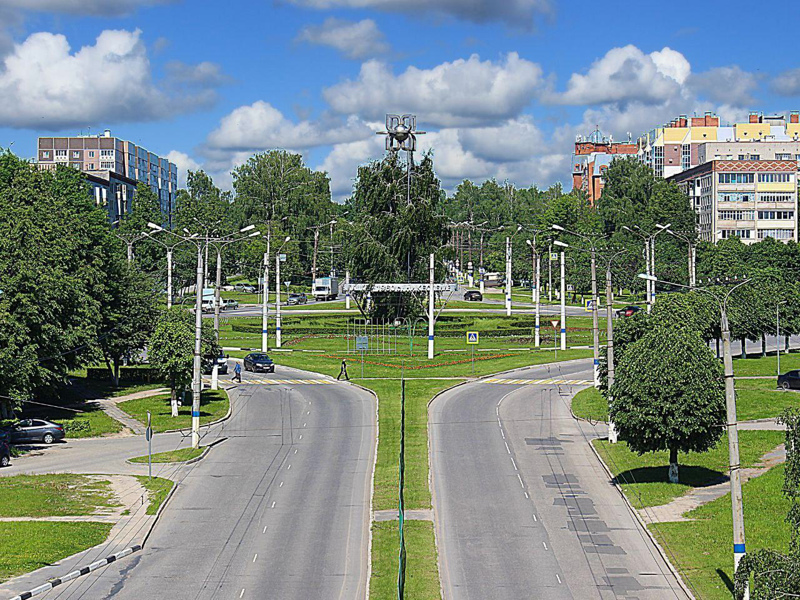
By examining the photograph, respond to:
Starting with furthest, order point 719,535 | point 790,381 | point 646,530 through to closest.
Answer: point 790,381 → point 646,530 → point 719,535

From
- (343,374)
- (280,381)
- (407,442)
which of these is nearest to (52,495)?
(407,442)

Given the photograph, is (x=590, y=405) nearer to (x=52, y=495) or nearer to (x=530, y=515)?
(x=530, y=515)

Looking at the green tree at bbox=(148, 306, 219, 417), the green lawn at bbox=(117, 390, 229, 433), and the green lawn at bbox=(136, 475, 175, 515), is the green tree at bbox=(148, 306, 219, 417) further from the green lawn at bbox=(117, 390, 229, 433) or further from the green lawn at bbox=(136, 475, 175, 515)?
the green lawn at bbox=(136, 475, 175, 515)

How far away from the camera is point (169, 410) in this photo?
210ft

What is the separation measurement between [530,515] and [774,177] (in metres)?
135

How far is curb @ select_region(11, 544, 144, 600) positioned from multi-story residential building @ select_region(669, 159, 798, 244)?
141093mm

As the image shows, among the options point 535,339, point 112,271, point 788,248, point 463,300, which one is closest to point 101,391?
point 112,271

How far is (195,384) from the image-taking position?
5188cm

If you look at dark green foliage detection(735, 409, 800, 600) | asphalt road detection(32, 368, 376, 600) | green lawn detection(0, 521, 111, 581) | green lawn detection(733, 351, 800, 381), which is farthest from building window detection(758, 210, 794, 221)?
dark green foliage detection(735, 409, 800, 600)

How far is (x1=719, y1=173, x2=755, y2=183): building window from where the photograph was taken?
15962 centimetres

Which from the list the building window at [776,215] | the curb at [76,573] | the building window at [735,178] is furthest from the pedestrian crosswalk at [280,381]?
the building window at [776,215]

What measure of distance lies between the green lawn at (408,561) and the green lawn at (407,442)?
332 centimetres

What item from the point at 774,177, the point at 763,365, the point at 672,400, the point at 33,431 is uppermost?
the point at 774,177

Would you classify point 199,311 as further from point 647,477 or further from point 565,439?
point 647,477
